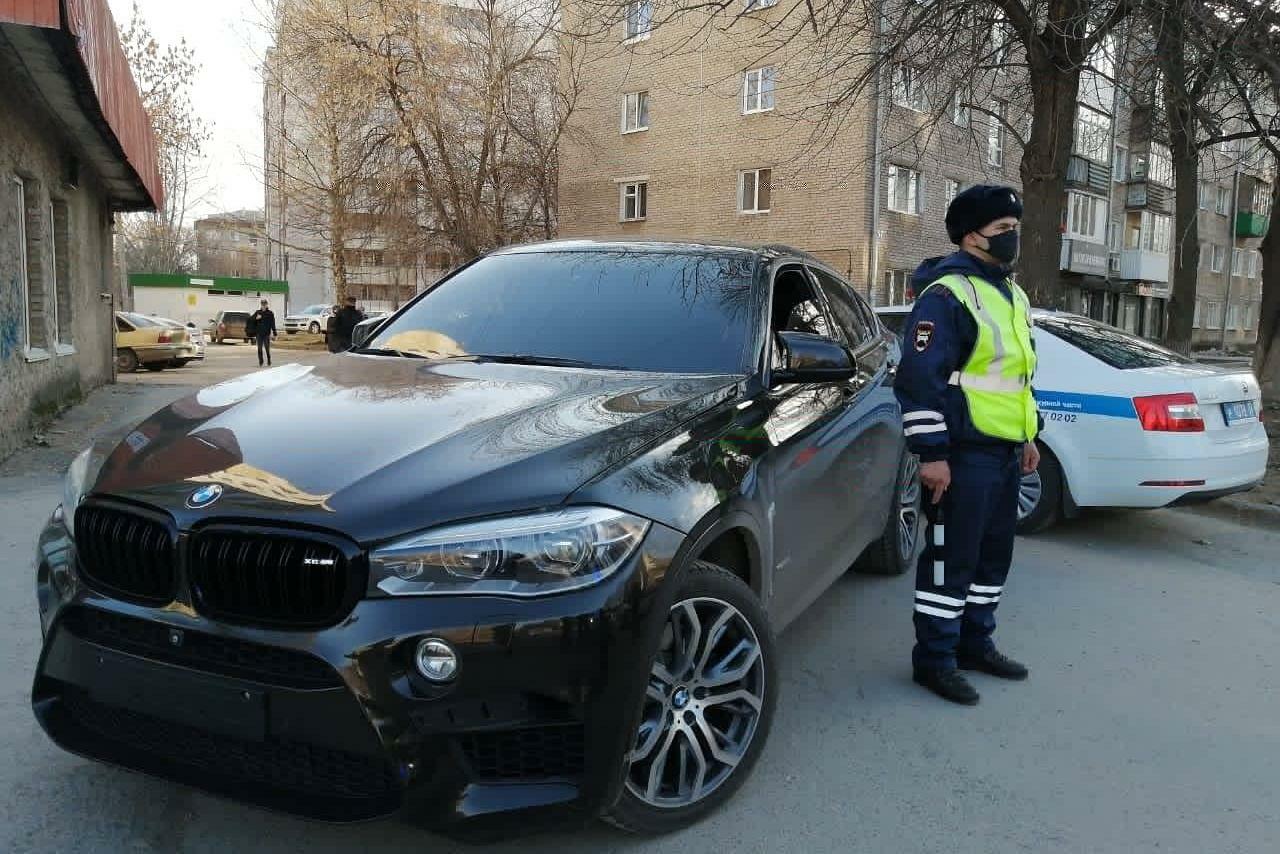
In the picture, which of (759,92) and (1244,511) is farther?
(759,92)

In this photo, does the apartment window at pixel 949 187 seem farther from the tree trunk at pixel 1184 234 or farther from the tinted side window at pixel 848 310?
the tinted side window at pixel 848 310

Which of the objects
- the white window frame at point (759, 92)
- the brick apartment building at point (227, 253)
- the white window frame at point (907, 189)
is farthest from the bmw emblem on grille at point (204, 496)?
the brick apartment building at point (227, 253)

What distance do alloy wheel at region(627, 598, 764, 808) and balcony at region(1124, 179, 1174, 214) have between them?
4252 cm

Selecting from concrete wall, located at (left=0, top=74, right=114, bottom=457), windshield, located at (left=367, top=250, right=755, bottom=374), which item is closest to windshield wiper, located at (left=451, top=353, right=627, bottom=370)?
windshield, located at (left=367, top=250, right=755, bottom=374)

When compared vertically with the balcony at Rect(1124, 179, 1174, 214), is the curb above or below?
below

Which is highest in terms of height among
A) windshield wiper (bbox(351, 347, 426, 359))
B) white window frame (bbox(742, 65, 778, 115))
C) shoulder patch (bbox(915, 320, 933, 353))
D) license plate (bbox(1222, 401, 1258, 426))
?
white window frame (bbox(742, 65, 778, 115))

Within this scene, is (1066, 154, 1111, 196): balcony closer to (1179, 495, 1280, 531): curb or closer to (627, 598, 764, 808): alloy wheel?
(1179, 495, 1280, 531): curb

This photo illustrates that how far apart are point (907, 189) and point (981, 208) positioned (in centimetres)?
2477

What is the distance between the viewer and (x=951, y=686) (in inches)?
149

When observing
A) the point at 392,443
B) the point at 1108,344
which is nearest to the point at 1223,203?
the point at 1108,344

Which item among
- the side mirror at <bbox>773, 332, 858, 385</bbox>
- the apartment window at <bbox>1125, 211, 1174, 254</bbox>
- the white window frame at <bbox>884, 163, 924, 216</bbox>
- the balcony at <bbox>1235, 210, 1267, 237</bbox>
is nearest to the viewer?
the side mirror at <bbox>773, 332, 858, 385</bbox>

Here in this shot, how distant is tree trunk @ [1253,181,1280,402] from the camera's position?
42.4 ft

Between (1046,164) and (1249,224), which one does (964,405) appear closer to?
(1046,164)

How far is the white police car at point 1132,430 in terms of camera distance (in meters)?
5.83
